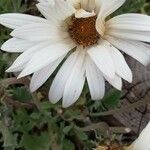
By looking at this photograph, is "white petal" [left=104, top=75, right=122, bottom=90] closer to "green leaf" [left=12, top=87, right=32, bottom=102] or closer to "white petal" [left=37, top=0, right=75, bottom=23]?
"white petal" [left=37, top=0, right=75, bottom=23]

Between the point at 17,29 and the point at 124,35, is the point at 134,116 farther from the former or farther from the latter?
the point at 17,29

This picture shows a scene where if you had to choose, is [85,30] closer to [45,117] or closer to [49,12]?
[49,12]

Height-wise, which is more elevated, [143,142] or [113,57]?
[113,57]

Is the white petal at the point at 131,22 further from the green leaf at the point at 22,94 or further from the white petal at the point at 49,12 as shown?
the green leaf at the point at 22,94

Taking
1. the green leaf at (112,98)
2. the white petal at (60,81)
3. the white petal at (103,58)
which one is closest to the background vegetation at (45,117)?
the green leaf at (112,98)

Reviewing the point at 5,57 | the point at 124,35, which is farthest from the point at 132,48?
the point at 5,57

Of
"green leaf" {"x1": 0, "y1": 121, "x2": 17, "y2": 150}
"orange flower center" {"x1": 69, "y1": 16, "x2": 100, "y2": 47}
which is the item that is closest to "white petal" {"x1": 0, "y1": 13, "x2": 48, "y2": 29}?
"orange flower center" {"x1": 69, "y1": 16, "x2": 100, "y2": 47}
